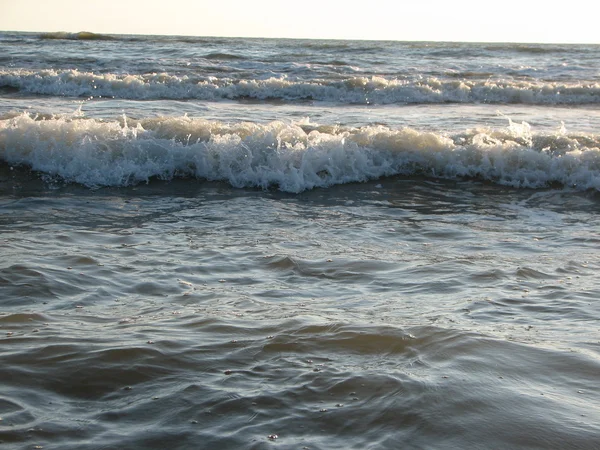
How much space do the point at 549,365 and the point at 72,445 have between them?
2115 millimetres

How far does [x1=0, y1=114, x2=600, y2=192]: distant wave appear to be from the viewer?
9.02 meters

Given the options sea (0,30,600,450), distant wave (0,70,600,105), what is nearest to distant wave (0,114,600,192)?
Answer: sea (0,30,600,450)

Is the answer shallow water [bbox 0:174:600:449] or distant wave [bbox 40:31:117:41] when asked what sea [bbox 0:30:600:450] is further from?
distant wave [bbox 40:31:117:41]

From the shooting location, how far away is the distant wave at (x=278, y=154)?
29.6 ft

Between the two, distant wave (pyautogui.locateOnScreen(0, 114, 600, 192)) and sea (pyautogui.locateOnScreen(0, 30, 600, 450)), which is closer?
sea (pyautogui.locateOnScreen(0, 30, 600, 450))

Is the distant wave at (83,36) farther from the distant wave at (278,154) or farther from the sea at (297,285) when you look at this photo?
the distant wave at (278,154)

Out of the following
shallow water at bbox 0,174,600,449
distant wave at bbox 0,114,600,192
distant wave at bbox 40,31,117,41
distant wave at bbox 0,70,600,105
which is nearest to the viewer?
shallow water at bbox 0,174,600,449

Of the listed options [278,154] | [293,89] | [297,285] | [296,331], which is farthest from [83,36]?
[296,331]

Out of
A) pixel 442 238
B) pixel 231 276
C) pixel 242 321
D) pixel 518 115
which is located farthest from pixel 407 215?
pixel 518 115

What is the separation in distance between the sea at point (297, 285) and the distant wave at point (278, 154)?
0.03 meters

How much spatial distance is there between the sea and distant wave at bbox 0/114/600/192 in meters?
0.03

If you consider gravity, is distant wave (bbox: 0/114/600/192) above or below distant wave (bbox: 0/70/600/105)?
below

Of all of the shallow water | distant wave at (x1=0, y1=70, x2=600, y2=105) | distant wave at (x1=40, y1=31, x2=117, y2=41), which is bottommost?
Answer: the shallow water

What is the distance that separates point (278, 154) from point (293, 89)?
912 centimetres
